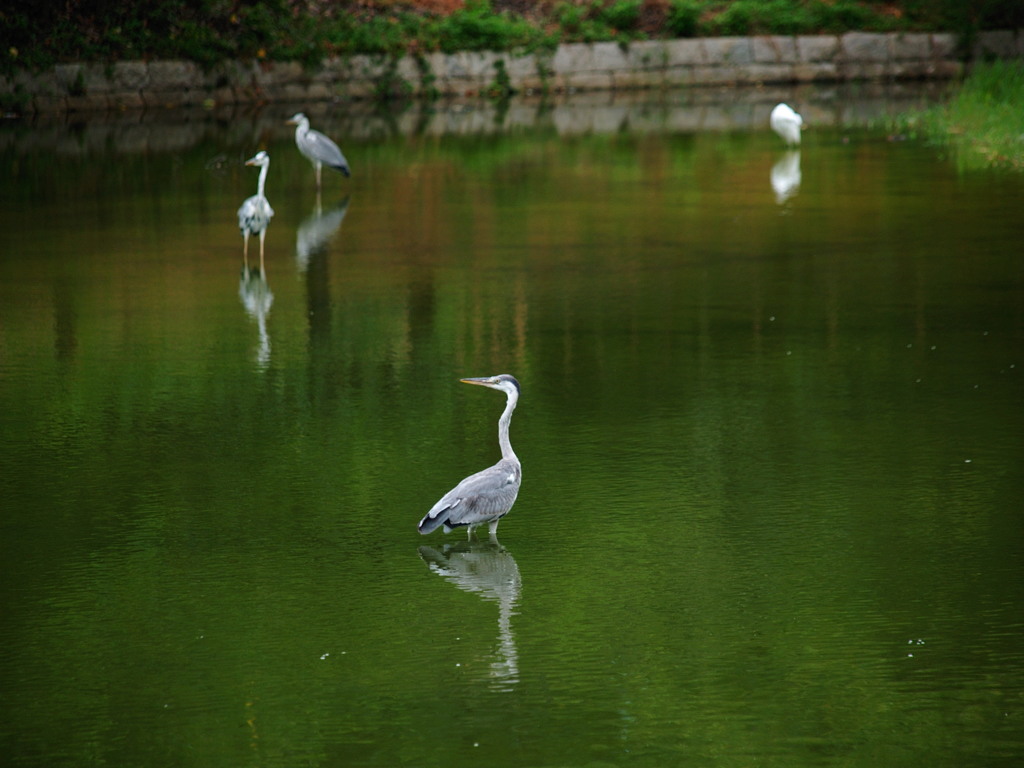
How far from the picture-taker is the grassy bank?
669 inches

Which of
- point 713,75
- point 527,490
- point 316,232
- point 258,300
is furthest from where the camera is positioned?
point 713,75

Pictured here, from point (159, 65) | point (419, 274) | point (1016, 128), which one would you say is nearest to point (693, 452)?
point (419, 274)

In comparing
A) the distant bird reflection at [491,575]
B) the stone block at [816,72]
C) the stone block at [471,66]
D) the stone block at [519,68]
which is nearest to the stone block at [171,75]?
the stone block at [471,66]

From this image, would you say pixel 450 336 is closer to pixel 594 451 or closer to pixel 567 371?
pixel 567 371

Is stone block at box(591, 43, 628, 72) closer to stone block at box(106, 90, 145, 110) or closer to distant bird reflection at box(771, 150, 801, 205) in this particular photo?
stone block at box(106, 90, 145, 110)

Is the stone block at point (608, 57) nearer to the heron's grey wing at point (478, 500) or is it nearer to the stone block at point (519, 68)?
the stone block at point (519, 68)

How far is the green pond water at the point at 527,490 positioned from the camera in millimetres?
4617

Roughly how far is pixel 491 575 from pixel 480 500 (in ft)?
1.06

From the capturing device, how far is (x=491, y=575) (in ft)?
18.9

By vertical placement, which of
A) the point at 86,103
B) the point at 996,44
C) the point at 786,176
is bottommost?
the point at 786,176

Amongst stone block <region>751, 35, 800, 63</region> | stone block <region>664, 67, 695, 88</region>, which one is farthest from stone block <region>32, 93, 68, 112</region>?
stone block <region>751, 35, 800, 63</region>

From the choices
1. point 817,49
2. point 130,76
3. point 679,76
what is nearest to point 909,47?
point 817,49

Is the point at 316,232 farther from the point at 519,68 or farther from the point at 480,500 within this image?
the point at 519,68

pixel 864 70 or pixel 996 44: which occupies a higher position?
pixel 996 44
